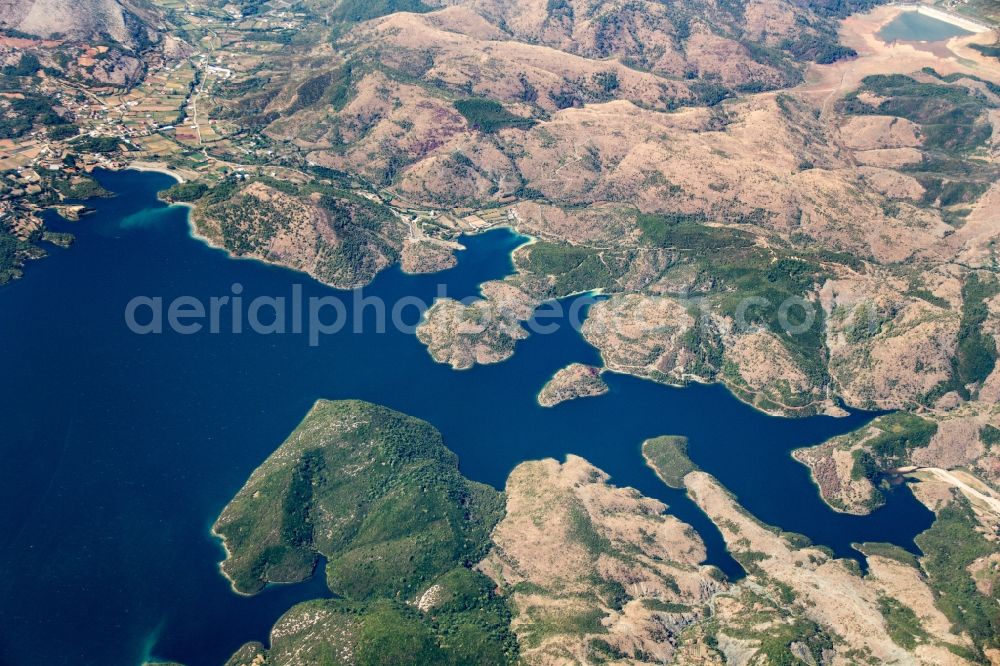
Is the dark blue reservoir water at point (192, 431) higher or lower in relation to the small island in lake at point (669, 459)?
lower

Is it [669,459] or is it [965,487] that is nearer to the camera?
[965,487]

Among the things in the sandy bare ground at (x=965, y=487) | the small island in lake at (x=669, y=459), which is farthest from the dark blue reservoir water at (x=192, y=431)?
the sandy bare ground at (x=965, y=487)

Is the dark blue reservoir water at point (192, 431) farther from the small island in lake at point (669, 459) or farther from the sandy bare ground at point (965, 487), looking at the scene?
the sandy bare ground at point (965, 487)

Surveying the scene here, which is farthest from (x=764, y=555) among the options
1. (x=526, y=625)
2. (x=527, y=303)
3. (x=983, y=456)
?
(x=527, y=303)

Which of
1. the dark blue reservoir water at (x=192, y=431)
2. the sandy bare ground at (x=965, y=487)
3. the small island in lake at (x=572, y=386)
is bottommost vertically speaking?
the dark blue reservoir water at (x=192, y=431)

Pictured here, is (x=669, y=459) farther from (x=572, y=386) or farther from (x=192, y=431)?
(x=192, y=431)

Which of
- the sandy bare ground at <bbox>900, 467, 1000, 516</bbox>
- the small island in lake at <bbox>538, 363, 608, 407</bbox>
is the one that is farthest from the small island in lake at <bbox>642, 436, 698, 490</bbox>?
the sandy bare ground at <bbox>900, 467, 1000, 516</bbox>

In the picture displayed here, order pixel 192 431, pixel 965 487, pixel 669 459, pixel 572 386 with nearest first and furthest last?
pixel 192 431 → pixel 965 487 → pixel 669 459 → pixel 572 386

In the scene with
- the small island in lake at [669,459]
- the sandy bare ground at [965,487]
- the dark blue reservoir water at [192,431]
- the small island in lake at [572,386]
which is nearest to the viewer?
the dark blue reservoir water at [192,431]

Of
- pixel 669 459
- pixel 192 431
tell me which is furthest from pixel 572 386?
pixel 192 431
